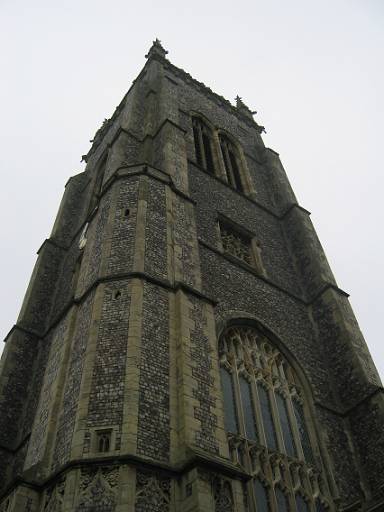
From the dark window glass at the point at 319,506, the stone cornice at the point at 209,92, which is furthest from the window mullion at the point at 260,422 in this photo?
the stone cornice at the point at 209,92

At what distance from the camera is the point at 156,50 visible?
24516 mm

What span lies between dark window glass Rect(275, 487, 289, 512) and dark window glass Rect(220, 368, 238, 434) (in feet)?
4.37

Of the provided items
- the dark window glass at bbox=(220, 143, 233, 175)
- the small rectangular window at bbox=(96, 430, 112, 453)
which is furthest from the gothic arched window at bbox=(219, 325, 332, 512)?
the dark window glass at bbox=(220, 143, 233, 175)

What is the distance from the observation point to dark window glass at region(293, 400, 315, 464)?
11039 mm

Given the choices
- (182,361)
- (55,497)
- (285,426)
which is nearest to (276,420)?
(285,426)

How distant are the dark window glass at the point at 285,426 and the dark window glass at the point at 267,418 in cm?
30

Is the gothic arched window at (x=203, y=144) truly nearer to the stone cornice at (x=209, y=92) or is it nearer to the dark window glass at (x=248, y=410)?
the stone cornice at (x=209, y=92)

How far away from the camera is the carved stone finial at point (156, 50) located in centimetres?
2422

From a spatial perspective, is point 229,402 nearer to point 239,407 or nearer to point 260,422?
point 239,407

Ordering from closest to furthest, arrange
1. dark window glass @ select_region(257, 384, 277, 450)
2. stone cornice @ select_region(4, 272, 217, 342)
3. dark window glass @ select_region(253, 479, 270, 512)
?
1. dark window glass @ select_region(253, 479, 270, 512)
2. stone cornice @ select_region(4, 272, 217, 342)
3. dark window glass @ select_region(257, 384, 277, 450)

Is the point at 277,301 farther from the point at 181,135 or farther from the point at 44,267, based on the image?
the point at 44,267

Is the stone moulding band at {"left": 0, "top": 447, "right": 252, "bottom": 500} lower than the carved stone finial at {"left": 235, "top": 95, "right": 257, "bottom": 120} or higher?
lower

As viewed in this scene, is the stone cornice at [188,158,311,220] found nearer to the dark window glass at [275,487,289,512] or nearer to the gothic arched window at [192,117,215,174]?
the gothic arched window at [192,117,215,174]

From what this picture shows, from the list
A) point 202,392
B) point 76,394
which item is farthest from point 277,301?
point 76,394
